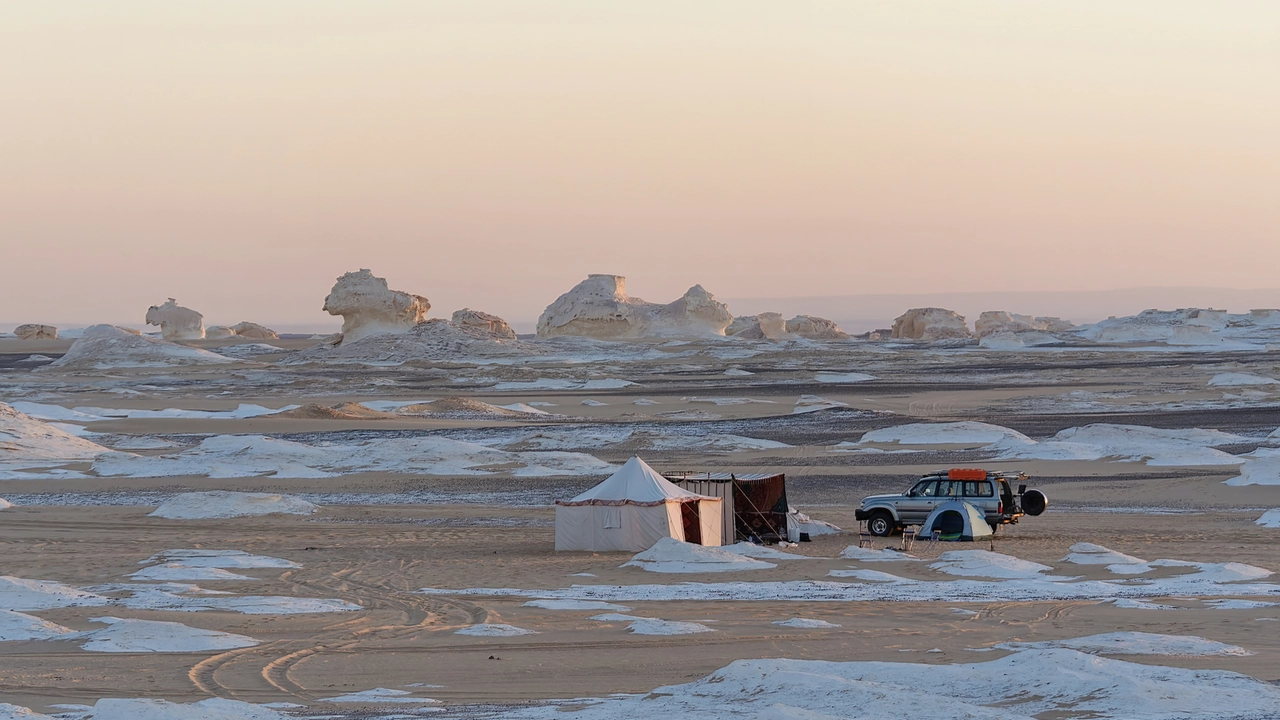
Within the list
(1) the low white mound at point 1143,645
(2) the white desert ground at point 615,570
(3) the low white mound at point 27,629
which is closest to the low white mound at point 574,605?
(2) the white desert ground at point 615,570

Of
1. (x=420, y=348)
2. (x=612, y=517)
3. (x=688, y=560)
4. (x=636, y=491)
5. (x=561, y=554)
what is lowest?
(x=561, y=554)

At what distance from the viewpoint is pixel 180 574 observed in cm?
1642

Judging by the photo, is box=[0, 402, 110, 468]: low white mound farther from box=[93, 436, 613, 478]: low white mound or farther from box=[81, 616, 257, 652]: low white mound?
box=[81, 616, 257, 652]: low white mound

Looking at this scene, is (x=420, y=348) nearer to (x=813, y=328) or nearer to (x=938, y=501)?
(x=813, y=328)

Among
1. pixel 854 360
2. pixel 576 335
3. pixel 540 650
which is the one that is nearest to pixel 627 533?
pixel 540 650

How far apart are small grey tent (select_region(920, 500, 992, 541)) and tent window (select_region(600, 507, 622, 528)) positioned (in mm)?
4240

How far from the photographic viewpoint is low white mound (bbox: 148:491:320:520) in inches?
908

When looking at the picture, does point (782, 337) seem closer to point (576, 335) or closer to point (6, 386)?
point (576, 335)

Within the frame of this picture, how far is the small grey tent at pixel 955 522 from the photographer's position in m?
19.6

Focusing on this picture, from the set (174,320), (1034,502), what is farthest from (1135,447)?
(174,320)

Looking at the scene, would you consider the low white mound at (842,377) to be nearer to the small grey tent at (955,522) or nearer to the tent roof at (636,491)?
the small grey tent at (955,522)

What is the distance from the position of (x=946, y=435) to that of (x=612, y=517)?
17.9 metres

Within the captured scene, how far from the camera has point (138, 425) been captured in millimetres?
43219

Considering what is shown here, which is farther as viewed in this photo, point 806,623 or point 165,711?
point 806,623
